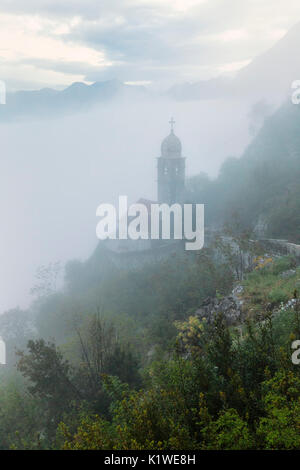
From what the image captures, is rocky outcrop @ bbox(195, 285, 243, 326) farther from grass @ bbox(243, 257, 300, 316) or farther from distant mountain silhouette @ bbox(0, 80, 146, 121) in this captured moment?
distant mountain silhouette @ bbox(0, 80, 146, 121)

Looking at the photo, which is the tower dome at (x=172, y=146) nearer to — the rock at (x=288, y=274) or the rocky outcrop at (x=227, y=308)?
the rocky outcrop at (x=227, y=308)

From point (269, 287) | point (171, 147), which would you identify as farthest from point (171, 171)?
point (269, 287)

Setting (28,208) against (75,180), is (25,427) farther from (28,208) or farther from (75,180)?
(75,180)

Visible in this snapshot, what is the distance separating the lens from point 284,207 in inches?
1019

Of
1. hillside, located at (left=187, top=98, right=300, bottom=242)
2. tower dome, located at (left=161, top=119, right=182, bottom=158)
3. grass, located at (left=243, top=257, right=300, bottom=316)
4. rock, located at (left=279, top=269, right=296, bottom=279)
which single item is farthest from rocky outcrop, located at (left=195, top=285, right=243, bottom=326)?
tower dome, located at (left=161, top=119, right=182, bottom=158)

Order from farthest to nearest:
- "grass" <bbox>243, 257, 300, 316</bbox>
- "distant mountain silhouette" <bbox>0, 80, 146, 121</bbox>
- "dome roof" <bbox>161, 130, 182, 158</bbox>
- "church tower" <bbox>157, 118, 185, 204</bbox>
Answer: "distant mountain silhouette" <bbox>0, 80, 146, 121</bbox>, "church tower" <bbox>157, 118, 185, 204</bbox>, "dome roof" <bbox>161, 130, 182, 158</bbox>, "grass" <bbox>243, 257, 300, 316</bbox>

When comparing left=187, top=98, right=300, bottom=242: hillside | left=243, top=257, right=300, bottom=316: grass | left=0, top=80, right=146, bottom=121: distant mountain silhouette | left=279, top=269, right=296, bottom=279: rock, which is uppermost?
left=0, top=80, right=146, bottom=121: distant mountain silhouette

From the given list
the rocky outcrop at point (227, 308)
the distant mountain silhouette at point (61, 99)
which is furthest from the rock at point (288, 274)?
the distant mountain silhouette at point (61, 99)

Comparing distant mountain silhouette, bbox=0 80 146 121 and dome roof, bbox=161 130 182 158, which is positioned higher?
distant mountain silhouette, bbox=0 80 146 121

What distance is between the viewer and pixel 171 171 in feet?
122

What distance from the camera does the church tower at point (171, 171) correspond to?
1453 inches

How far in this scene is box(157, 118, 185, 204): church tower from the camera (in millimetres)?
36906

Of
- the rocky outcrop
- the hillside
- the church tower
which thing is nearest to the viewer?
the rocky outcrop
